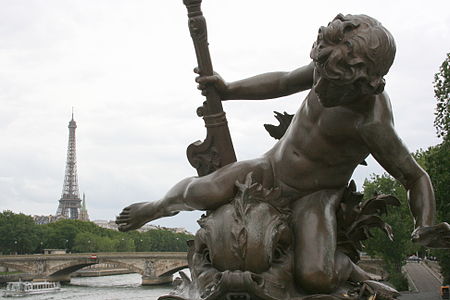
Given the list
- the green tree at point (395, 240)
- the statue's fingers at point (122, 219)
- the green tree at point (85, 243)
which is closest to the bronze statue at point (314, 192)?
the statue's fingers at point (122, 219)

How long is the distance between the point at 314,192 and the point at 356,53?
3.13 feet

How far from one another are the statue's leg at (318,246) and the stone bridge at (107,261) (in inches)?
1706

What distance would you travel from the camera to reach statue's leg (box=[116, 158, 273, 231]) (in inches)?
146

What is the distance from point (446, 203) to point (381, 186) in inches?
401

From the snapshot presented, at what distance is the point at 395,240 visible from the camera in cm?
2638

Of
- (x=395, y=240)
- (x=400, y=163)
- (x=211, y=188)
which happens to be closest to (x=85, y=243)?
(x=395, y=240)

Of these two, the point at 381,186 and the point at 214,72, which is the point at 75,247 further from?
the point at 214,72

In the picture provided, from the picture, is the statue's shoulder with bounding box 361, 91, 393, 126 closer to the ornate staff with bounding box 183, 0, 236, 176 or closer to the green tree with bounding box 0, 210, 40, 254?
the ornate staff with bounding box 183, 0, 236, 176

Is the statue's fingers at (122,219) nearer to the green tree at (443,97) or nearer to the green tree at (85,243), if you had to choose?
the green tree at (443,97)

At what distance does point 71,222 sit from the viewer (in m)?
62.8

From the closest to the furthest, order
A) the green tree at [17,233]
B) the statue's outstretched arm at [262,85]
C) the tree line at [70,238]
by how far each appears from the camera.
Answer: the statue's outstretched arm at [262,85]
the green tree at [17,233]
the tree line at [70,238]

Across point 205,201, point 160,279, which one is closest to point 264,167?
point 205,201

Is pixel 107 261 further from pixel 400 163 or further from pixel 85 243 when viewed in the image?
pixel 400 163

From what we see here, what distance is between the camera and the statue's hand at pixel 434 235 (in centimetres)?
316
